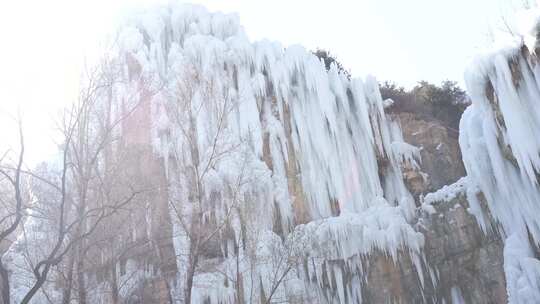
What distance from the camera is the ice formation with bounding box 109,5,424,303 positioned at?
12.6 metres

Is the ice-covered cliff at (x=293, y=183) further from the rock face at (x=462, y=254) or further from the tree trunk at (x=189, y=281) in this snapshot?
the tree trunk at (x=189, y=281)

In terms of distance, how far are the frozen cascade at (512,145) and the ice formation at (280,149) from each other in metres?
2.47

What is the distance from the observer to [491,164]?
10.3 m

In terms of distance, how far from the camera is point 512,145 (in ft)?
29.3

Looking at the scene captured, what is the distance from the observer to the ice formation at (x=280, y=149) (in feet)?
41.5

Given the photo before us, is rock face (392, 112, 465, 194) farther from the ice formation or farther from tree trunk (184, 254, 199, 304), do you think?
tree trunk (184, 254, 199, 304)

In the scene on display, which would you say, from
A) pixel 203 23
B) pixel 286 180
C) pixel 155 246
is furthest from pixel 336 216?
pixel 203 23

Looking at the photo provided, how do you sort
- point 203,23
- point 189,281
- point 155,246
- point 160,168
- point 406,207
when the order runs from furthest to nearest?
point 203,23, point 160,168, point 155,246, point 406,207, point 189,281

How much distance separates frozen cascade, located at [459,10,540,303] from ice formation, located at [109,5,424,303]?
8.11ft

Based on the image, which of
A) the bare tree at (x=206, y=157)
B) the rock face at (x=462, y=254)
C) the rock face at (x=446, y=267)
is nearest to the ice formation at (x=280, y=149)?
the bare tree at (x=206, y=157)

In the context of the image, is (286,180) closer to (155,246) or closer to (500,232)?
(155,246)

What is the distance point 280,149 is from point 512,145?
7.70 meters

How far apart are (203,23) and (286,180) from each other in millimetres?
7498

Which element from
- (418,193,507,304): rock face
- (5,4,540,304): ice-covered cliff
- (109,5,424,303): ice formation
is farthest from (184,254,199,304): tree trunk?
(418,193,507,304): rock face
